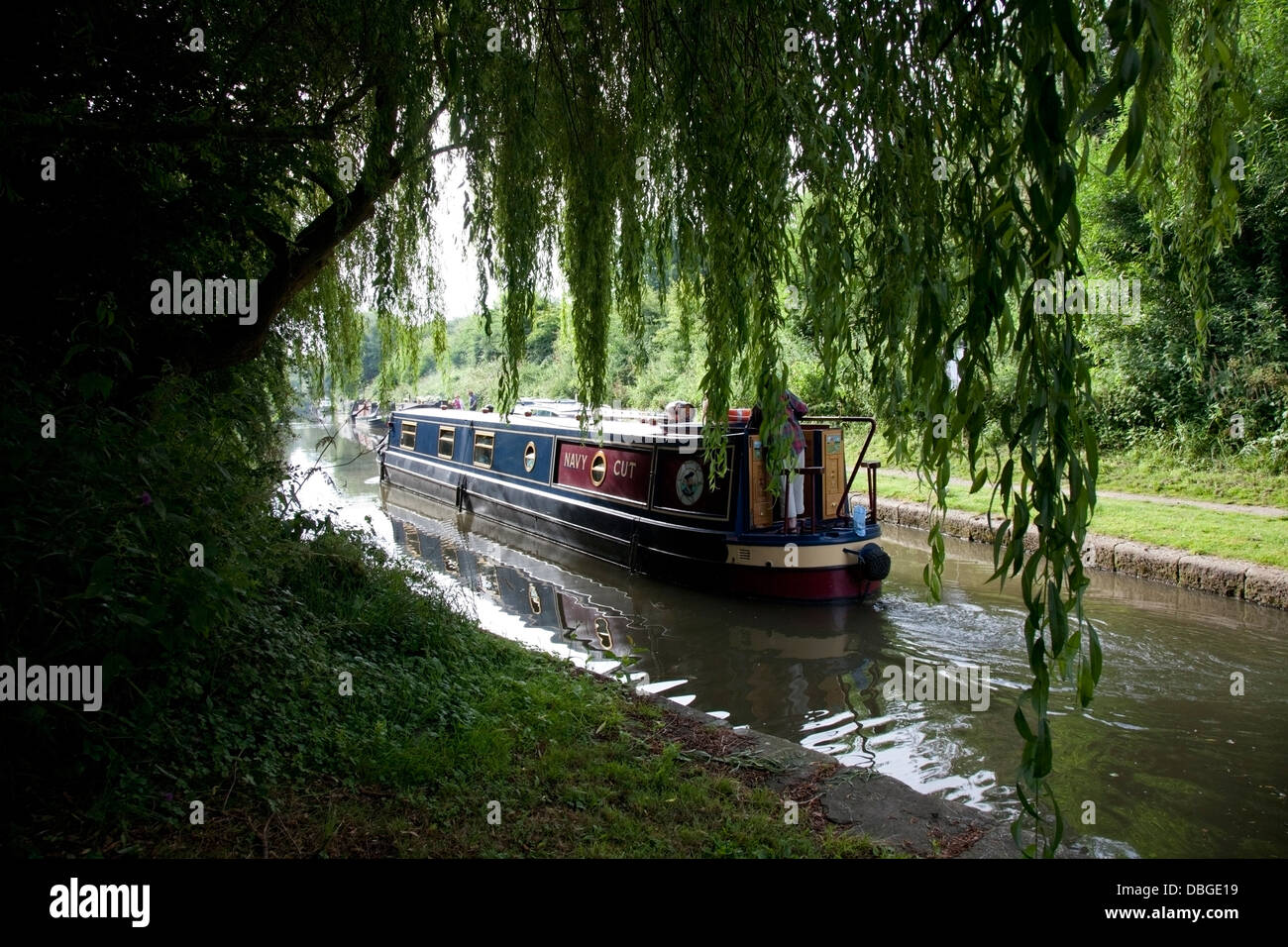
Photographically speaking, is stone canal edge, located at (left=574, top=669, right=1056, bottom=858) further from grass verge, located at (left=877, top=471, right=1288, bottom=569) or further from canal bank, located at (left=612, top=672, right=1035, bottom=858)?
grass verge, located at (left=877, top=471, right=1288, bottom=569)

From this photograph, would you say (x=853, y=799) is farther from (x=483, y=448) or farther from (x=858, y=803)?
(x=483, y=448)

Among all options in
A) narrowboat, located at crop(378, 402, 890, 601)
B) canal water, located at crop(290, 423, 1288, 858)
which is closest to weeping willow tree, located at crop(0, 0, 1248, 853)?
canal water, located at crop(290, 423, 1288, 858)

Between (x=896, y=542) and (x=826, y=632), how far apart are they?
4.47 meters

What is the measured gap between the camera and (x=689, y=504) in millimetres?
9086

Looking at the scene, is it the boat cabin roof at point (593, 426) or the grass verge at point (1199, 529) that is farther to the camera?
the boat cabin roof at point (593, 426)

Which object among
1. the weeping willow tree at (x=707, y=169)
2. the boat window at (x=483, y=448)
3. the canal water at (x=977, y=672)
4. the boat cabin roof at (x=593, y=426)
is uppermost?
the weeping willow tree at (x=707, y=169)

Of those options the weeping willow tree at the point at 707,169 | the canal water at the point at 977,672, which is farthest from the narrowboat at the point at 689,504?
the weeping willow tree at the point at 707,169

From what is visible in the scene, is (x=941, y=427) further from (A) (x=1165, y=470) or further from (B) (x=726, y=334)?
(A) (x=1165, y=470)

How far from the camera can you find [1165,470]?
37.4 ft

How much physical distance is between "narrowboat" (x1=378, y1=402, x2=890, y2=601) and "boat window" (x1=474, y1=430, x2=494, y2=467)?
455 millimetres

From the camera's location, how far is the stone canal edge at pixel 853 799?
3.28 m

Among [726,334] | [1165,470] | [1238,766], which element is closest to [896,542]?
[1165,470]

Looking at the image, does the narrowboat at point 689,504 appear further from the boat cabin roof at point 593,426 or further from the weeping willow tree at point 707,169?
the weeping willow tree at point 707,169

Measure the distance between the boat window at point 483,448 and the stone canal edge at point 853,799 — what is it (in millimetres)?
9942
